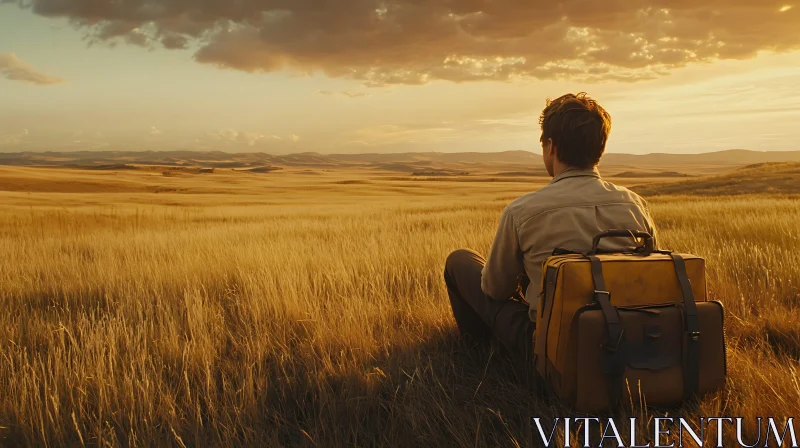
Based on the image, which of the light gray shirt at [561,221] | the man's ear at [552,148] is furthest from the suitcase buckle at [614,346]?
the man's ear at [552,148]

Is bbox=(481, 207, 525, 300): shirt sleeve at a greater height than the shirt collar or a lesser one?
lesser

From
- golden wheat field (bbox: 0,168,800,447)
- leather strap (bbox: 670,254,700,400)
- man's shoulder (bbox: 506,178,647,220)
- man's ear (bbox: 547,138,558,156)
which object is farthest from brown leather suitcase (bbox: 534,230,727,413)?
man's ear (bbox: 547,138,558,156)

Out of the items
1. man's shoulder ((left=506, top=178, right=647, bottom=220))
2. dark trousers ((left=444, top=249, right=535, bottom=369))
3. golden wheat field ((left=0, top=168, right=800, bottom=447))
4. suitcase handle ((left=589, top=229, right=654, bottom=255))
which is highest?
man's shoulder ((left=506, top=178, right=647, bottom=220))

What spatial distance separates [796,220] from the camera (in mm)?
8984

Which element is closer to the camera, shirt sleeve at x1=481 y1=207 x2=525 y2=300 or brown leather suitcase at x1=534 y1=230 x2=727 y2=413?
brown leather suitcase at x1=534 y1=230 x2=727 y2=413

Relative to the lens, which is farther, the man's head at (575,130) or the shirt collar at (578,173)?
the shirt collar at (578,173)

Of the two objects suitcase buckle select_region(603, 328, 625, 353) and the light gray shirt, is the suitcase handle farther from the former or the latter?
suitcase buckle select_region(603, 328, 625, 353)

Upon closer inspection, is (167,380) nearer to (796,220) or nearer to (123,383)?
(123,383)

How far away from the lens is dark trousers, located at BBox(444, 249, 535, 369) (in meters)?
3.04

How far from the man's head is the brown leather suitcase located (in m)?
0.52

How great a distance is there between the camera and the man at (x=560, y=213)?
9.21 feet

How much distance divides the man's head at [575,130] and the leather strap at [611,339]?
0.68 metres

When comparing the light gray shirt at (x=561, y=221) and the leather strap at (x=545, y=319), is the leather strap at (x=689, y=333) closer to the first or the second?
the light gray shirt at (x=561, y=221)

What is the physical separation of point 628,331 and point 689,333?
0.31 metres
